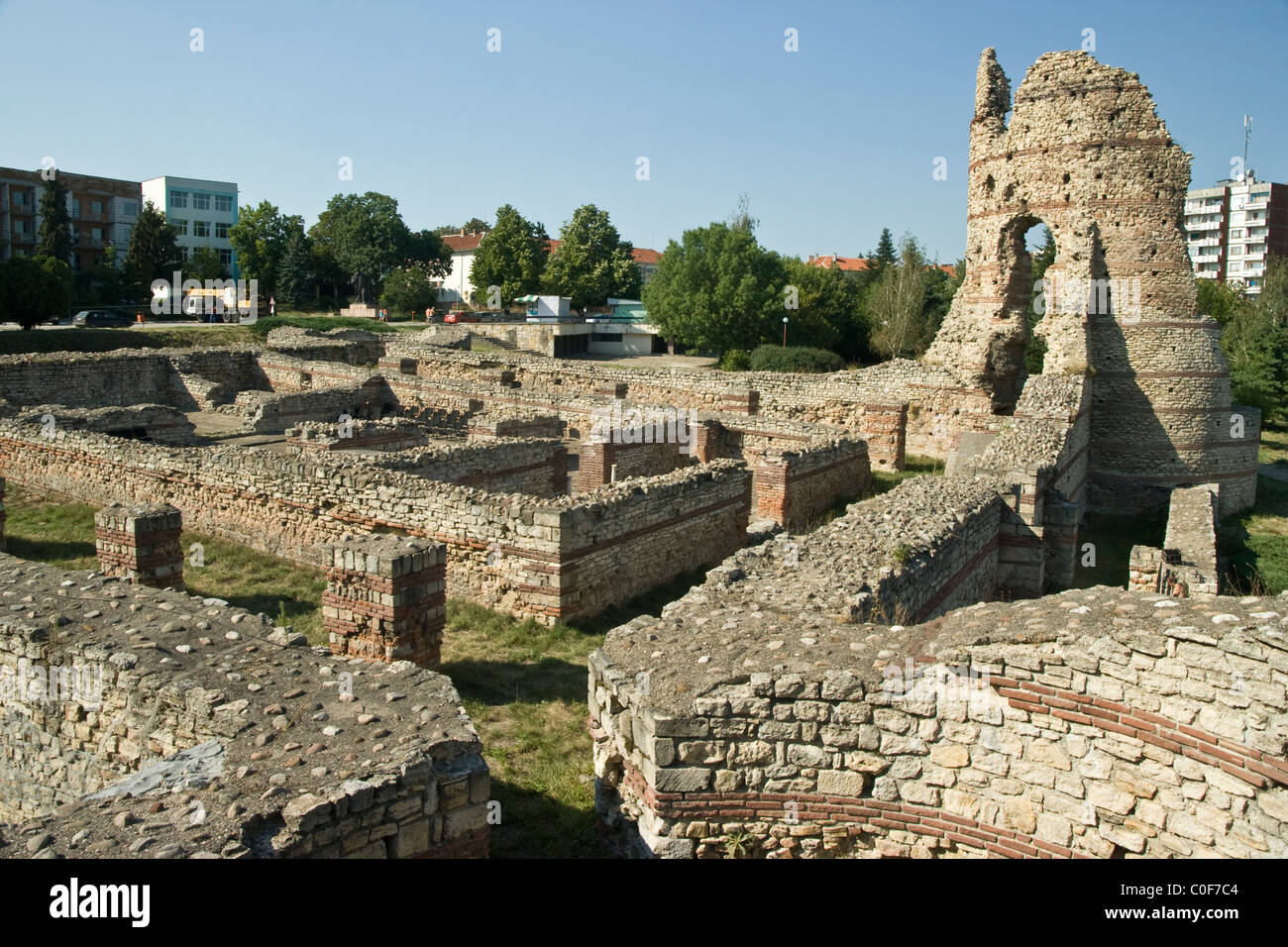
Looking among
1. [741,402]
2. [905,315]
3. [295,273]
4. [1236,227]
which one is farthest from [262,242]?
[1236,227]

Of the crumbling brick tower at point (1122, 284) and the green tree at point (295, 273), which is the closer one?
the crumbling brick tower at point (1122, 284)

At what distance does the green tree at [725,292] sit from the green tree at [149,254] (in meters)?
28.6

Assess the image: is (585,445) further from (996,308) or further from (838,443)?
(996,308)

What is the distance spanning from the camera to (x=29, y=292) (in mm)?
33438

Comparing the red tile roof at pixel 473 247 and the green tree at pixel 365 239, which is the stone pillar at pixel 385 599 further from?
the red tile roof at pixel 473 247

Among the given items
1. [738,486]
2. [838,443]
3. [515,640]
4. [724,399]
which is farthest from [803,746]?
[724,399]

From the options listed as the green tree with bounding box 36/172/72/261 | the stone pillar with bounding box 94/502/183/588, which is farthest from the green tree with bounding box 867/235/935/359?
the green tree with bounding box 36/172/72/261

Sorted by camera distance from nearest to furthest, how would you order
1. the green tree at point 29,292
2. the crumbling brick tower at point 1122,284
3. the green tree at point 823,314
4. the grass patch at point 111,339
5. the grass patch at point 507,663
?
the grass patch at point 507,663 → the crumbling brick tower at point 1122,284 → the grass patch at point 111,339 → the green tree at point 29,292 → the green tree at point 823,314

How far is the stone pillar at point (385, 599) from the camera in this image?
24.5 feet

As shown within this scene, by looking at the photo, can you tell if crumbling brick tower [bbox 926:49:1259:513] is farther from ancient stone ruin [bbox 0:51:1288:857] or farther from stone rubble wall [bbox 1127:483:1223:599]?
ancient stone ruin [bbox 0:51:1288:857]

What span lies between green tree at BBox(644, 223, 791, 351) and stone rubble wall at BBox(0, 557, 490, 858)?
39.2m

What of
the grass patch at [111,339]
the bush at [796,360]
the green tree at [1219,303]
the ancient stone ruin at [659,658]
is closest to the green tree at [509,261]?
the bush at [796,360]

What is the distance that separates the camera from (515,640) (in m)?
9.13

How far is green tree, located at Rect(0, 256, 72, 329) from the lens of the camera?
109 ft
